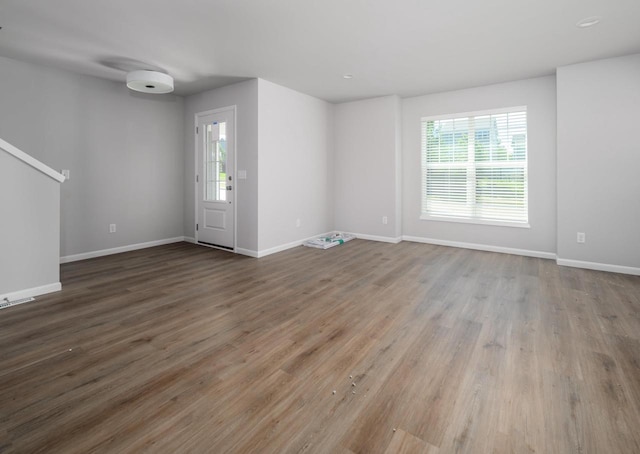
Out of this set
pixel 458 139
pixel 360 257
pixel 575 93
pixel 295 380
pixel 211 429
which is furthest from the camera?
pixel 458 139

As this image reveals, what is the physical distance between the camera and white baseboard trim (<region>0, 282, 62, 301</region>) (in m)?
2.95

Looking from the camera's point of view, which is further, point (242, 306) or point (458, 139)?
point (458, 139)

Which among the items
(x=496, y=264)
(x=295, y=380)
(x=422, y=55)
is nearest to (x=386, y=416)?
(x=295, y=380)

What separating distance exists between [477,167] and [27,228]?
5.79 m

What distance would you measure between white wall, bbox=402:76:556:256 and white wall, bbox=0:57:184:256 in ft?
13.9

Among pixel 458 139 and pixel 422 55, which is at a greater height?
pixel 422 55

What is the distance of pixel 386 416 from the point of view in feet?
5.06

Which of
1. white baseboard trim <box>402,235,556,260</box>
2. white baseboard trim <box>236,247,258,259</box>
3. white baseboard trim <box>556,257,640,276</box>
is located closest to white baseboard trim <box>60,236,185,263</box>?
white baseboard trim <box>236,247,258,259</box>

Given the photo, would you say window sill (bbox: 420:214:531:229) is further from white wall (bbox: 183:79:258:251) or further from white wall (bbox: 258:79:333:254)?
white wall (bbox: 183:79:258:251)

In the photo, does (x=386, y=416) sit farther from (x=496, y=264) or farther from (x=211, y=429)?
(x=496, y=264)

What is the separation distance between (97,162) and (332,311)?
4.24 m

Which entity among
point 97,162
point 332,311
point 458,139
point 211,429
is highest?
point 458,139

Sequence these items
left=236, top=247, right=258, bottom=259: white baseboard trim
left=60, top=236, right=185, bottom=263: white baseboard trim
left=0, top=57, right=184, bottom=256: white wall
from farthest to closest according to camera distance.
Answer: left=236, top=247, right=258, bottom=259: white baseboard trim → left=60, top=236, right=185, bottom=263: white baseboard trim → left=0, top=57, right=184, bottom=256: white wall

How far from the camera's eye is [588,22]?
9.95 feet
